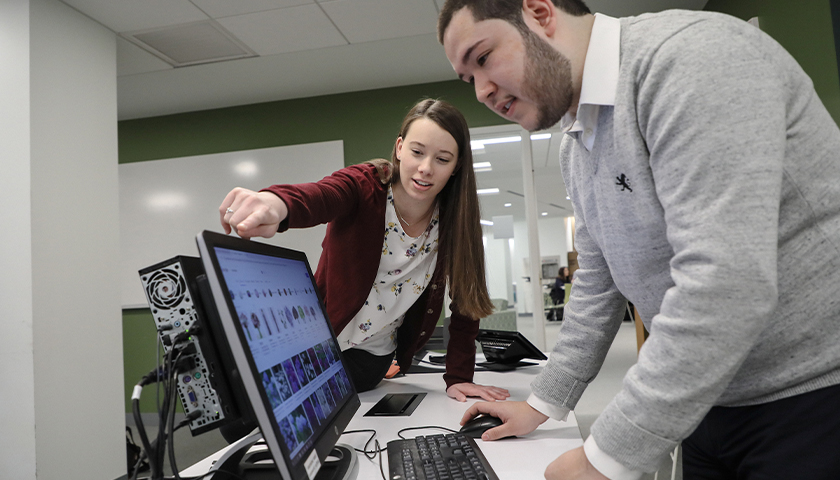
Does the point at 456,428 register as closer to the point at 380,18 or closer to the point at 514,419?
the point at 514,419

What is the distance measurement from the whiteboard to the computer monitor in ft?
12.3

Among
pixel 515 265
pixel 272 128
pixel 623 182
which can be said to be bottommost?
pixel 515 265

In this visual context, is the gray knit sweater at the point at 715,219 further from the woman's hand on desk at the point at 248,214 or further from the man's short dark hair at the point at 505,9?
the woman's hand on desk at the point at 248,214

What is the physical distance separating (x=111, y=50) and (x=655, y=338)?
390cm

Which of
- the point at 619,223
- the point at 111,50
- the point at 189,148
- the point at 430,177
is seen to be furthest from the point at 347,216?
the point at 189,148

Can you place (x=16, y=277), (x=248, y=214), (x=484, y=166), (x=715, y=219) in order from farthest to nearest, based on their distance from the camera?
1. (x=484, y=166)
2. (x=16, y=277)
3. (x=248, y=214)
4. (x=715, y=219)

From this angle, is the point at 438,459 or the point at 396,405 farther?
the point at 396,405

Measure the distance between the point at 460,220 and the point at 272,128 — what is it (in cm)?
371

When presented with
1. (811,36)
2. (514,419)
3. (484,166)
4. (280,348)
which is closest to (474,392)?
(514,419)

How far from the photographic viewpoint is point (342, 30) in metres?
3.45

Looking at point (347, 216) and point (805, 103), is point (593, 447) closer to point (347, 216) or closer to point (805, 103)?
point (805, 103)

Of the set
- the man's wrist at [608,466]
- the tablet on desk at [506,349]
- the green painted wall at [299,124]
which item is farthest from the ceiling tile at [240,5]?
the man's wrist at [608,466]

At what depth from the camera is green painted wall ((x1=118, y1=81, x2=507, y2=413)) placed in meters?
4.50

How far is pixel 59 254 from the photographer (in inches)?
111
